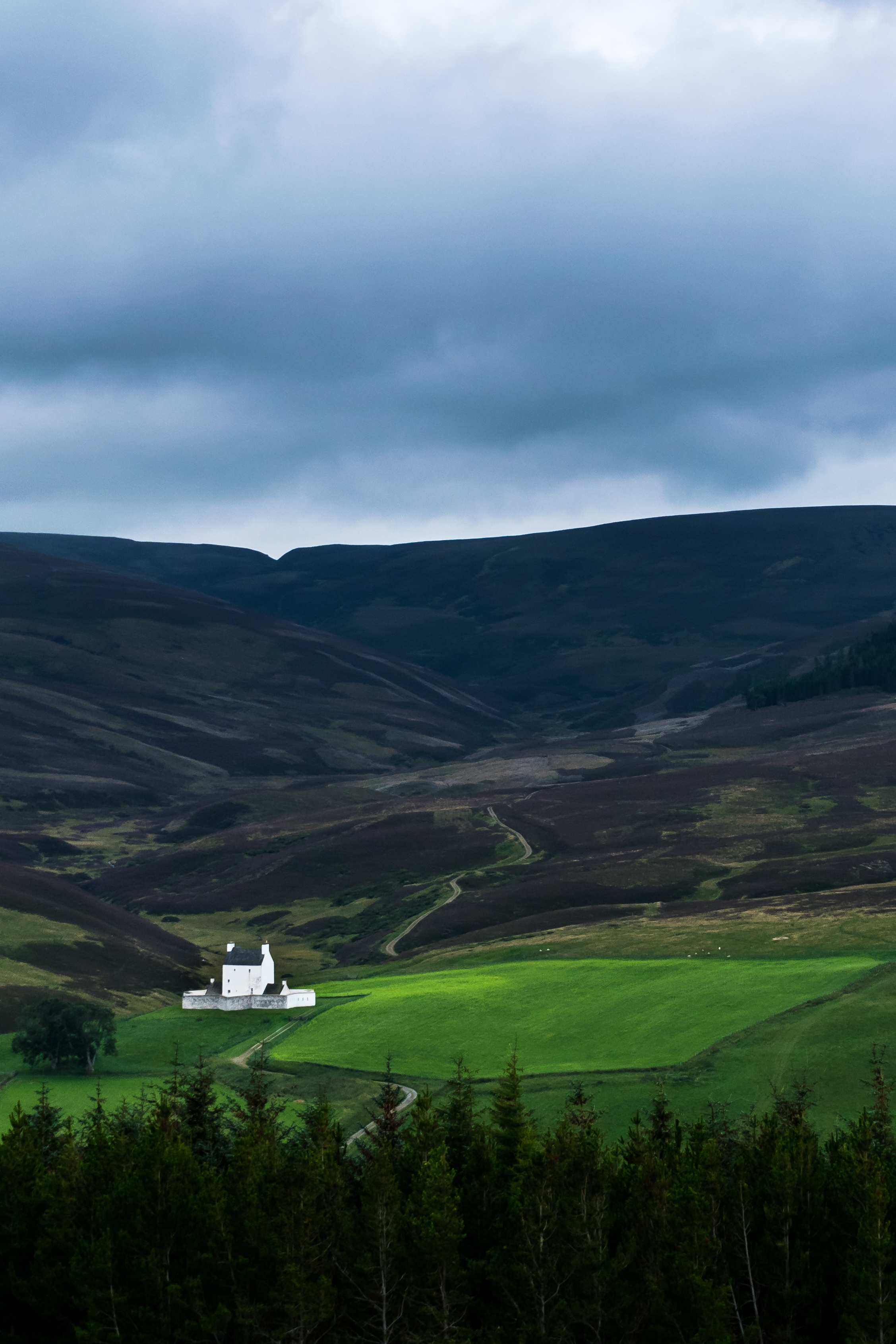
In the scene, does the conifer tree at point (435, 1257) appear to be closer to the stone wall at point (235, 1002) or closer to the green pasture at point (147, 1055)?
the green pasture at point (147, 1055)

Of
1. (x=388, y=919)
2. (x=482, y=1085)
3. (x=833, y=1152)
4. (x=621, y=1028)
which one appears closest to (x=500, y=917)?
(x=388, y=919)

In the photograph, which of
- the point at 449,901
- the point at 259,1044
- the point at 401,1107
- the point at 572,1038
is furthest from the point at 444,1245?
the point at 449,901

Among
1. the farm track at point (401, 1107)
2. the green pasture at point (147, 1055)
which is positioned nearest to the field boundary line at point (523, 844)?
the green pasture at point (147, 1055)

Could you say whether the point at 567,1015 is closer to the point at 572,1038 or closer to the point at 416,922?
the point at 572,1038

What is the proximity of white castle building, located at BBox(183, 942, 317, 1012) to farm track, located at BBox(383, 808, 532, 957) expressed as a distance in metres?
30.0

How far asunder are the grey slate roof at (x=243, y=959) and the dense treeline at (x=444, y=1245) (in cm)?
5436

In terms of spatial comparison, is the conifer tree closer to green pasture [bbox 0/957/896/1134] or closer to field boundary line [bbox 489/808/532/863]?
green pasture [bbox 0/957/896/1134]

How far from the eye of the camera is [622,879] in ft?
503

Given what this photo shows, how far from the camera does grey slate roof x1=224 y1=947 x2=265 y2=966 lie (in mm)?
100562

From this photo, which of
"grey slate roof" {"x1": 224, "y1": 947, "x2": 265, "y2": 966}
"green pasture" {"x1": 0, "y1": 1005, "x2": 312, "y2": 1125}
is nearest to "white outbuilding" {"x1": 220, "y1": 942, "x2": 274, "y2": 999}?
"grey slate roof" {"x1": 224, "y1": 947, "x2": 265, "y2": 966}

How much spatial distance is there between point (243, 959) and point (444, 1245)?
203 feet

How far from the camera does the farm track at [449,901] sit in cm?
13600

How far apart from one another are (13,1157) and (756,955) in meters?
62.0

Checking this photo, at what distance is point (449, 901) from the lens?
511 ft
